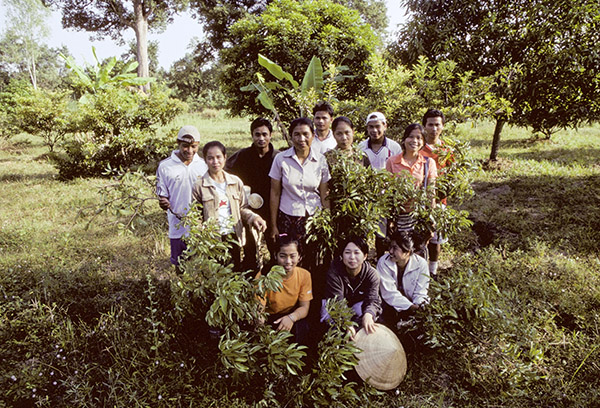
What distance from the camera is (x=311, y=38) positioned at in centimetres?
877

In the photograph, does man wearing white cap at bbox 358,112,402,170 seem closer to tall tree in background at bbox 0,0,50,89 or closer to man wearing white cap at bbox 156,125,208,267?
man wearing white cap at bbox 156,125,208,267

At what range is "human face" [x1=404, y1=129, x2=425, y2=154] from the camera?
3.25 metres

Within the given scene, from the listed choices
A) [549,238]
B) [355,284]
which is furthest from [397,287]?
[549,238]

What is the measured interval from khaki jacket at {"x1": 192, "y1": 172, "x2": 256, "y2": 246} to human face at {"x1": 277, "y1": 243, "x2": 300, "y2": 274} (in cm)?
39

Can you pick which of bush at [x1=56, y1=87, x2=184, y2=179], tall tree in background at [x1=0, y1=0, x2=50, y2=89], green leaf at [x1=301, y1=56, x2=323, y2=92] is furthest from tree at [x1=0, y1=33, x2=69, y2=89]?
green leaf at [x1=301, y1=56, x2=323, y2=92]

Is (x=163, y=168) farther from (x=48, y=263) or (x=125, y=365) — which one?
(x=48, y=263)

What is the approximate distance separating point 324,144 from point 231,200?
1117mm

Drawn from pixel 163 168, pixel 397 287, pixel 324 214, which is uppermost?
pixel 163 168

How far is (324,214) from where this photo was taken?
292cm

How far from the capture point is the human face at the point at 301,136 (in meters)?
2.95

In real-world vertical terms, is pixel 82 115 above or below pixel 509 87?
below

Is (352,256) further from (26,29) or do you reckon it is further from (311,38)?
(26,29)

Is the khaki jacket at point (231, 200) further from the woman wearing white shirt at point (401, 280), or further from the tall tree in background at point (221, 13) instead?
the tall tree in background at point (221, 13)

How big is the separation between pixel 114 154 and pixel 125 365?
7697mm
